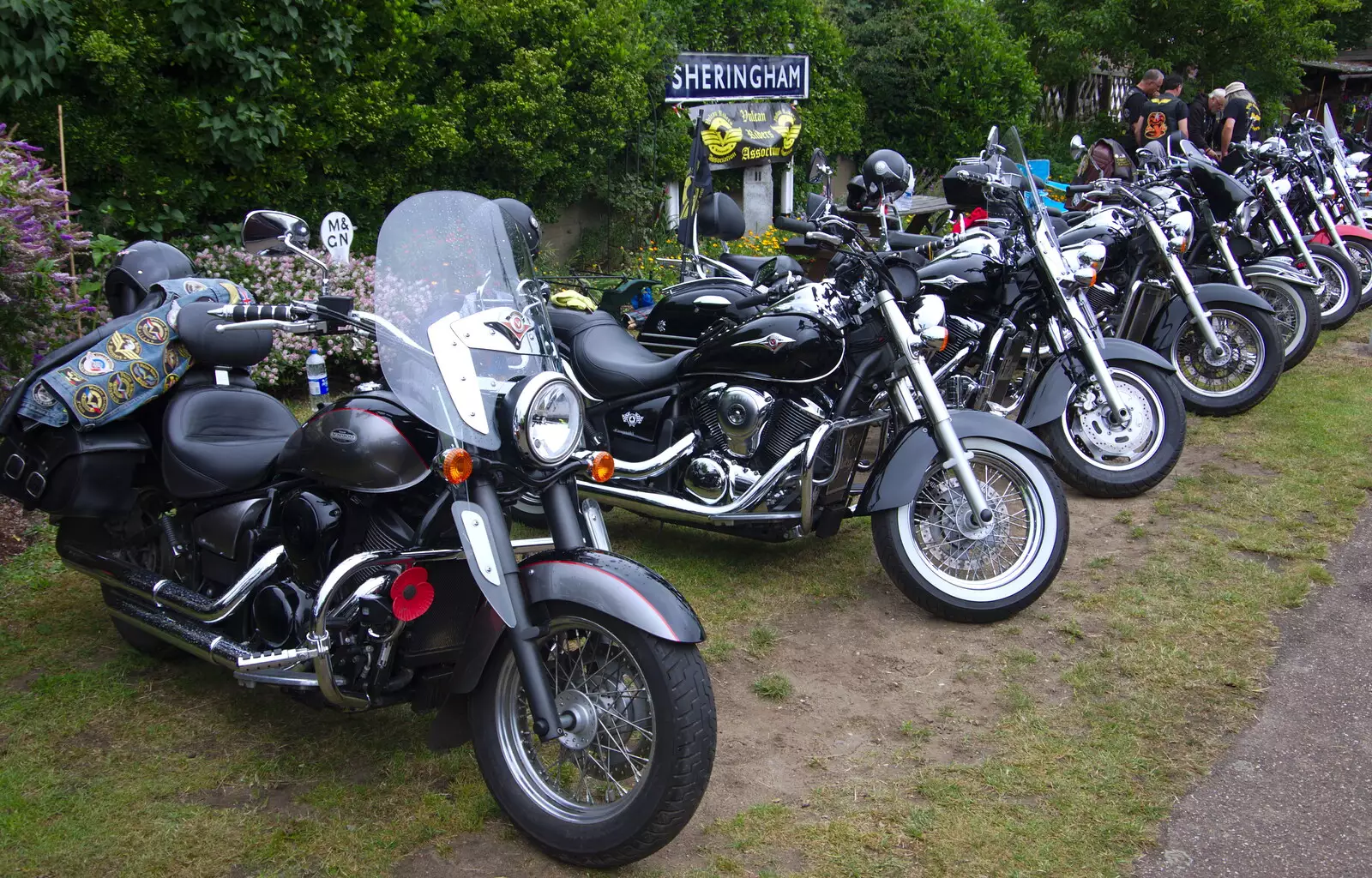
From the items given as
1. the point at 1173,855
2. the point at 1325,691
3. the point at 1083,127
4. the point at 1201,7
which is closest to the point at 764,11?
the point at 1201,7

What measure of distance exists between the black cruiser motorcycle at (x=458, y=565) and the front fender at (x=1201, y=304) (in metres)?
4.45

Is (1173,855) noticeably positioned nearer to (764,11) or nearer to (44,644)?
(44,644)

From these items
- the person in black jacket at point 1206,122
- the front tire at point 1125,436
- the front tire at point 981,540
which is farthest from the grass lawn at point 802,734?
the person in black jacket at point 1206,122

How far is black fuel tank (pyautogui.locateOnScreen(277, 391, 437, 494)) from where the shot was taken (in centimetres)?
279

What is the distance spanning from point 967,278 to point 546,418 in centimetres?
299

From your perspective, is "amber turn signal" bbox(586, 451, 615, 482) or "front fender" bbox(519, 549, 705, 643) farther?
"amber turn signal" bbox(586, 451, 615, 482)

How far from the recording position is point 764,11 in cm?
1111

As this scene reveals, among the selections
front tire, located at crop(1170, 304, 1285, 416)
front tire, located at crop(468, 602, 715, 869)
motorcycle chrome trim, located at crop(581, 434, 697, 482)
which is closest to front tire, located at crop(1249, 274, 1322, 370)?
front tire, located at crop(1170, 304, 1285, 416)

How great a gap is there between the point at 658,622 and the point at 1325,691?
2.33 meters

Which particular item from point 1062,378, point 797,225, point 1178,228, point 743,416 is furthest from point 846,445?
point 1178,228

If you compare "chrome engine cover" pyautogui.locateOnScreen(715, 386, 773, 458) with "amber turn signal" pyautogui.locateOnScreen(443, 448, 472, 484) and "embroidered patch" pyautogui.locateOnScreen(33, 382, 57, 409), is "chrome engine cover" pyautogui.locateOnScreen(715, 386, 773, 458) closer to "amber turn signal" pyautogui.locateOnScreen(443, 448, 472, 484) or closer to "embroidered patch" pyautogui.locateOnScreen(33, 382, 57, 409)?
"amber turn signal" pyautogui.locateOnScreen(443, 448, 472, 484)

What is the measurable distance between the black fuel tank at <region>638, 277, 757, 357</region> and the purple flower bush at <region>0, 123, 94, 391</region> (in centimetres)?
251

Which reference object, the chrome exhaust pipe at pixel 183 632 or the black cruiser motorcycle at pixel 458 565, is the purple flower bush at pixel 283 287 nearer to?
the chrome exhaust pipe at pixel 183 632

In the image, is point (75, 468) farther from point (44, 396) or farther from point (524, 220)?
point (524, 220)
